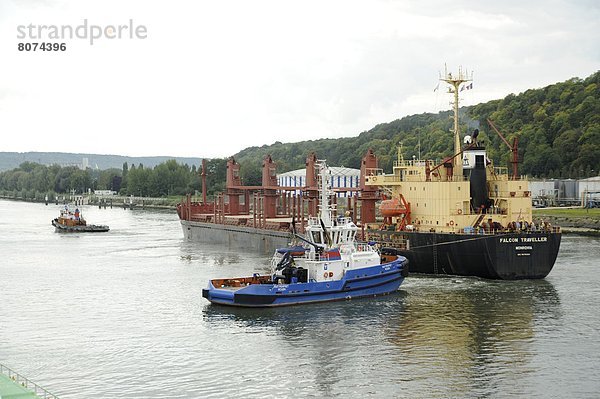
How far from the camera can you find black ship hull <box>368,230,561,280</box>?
40094 millimetres

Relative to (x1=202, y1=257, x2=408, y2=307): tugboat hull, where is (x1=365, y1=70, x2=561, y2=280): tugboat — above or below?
above

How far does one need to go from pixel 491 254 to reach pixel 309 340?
14557 mm

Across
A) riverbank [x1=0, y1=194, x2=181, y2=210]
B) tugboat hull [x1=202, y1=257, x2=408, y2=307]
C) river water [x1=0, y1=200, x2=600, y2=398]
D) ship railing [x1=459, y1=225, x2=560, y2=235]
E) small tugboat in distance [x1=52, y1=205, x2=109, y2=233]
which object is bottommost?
river water [x1=0, y1=200, x2=600, y2=398]

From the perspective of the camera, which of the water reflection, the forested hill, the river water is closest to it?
the river water

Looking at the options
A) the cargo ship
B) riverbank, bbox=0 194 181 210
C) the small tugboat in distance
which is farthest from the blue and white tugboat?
riverbank, bbox=0 194 181 210

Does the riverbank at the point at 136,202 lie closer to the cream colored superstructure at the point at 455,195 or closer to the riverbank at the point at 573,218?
the riverbank at the point at 573,218

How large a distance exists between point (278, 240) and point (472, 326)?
109 ft

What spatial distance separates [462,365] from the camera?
83.9 ft

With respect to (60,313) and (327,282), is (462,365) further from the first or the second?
(60,313)

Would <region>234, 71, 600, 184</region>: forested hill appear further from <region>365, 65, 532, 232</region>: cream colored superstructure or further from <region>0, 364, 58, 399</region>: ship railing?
<region>0, 364, 58, 399</region>: ship railing

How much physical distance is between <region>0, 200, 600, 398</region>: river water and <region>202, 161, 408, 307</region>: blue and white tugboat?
59cm

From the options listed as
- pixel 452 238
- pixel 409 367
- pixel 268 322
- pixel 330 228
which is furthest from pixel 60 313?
pixel 452 238

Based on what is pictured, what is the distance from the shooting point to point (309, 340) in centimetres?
2903

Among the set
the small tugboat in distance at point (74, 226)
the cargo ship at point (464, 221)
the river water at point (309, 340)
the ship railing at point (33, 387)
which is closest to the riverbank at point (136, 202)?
the small tugboat in distance at point (74, 226)
